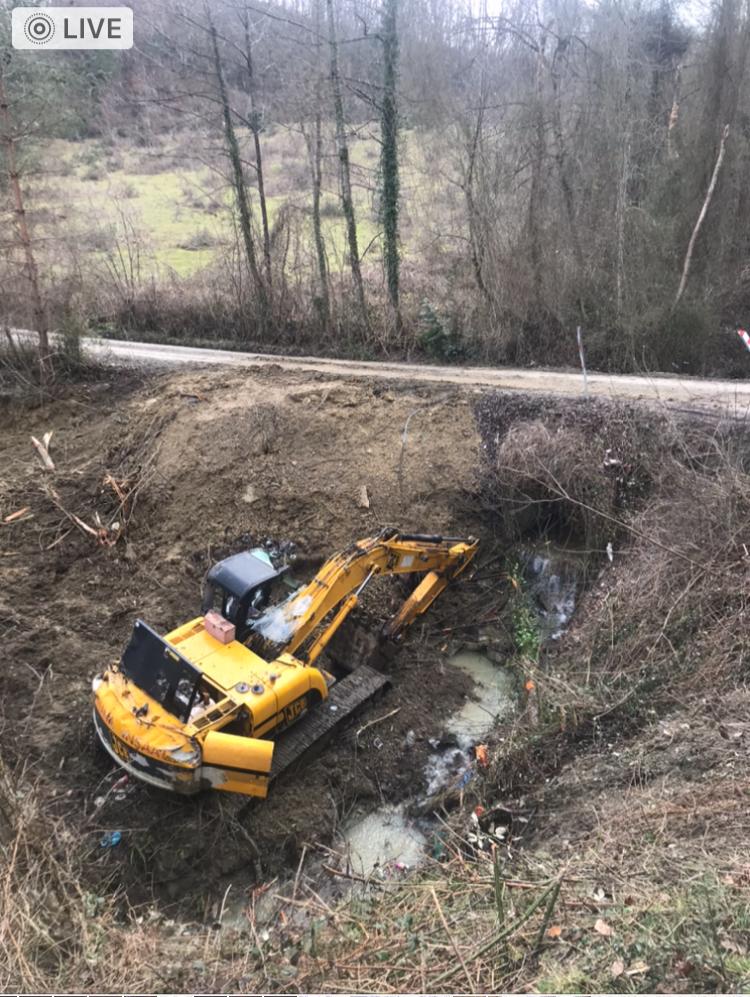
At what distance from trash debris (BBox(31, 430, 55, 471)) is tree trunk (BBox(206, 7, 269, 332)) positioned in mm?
7209

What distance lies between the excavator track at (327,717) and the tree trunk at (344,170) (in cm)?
1138

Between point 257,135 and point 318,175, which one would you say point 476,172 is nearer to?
point 318,175

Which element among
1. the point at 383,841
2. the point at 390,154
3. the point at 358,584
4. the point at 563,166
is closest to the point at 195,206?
the point at 390,154

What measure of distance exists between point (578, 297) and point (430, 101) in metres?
5.65

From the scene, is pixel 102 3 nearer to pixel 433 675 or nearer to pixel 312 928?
pixel 433 675

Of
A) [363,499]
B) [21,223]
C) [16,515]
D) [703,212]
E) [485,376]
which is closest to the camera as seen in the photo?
[363,499]

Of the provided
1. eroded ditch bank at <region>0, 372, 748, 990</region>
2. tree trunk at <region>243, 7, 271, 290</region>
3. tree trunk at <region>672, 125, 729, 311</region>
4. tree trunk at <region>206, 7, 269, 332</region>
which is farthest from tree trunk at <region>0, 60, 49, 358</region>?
tree trunk at <region>672, 125, 729, 311</region>

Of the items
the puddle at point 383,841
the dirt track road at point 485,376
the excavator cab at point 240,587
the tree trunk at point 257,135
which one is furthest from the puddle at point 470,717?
the tree trunk at point 257,135

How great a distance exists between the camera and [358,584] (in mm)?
8969

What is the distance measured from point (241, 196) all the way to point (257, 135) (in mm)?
1536

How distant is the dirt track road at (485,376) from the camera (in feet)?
43.9

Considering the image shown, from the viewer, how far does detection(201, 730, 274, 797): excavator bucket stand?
270 inches

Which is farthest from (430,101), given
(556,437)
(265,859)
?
(265,859)

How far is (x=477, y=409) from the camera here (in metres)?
13.3
